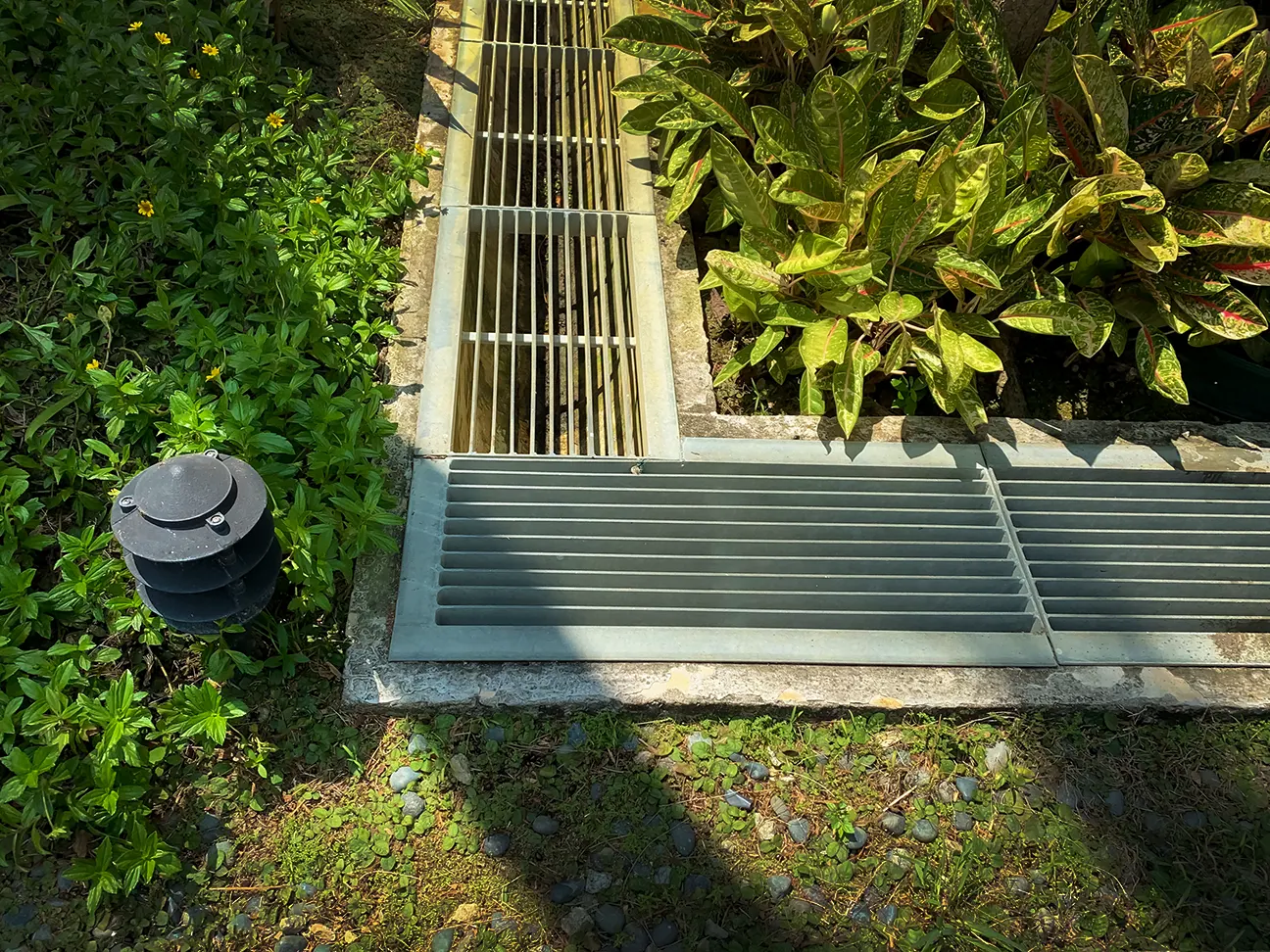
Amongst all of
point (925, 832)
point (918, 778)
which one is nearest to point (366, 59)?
point (918, 778)

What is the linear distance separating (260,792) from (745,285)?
1869mm

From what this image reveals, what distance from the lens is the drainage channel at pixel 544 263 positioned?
2557 mm

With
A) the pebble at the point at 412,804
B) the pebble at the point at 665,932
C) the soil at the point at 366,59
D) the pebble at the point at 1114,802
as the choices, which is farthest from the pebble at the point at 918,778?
the soil at the point at 366,59

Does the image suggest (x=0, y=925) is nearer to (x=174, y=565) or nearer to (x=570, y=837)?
(x=174, y=565)

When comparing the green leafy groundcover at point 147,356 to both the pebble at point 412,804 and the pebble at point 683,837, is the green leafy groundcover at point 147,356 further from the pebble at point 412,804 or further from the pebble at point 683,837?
the pebble at point 683,837

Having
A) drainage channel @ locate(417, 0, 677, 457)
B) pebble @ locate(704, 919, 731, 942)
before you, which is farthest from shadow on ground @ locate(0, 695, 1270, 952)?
drainage channel @ locate(417, 0, 677, 457)

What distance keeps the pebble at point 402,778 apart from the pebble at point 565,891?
1.33 feet

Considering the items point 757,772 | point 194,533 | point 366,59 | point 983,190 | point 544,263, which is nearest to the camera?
point 194,533

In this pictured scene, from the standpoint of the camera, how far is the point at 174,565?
1.62m

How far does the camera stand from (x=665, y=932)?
5.85 feet

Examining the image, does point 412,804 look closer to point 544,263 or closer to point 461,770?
point 461,770

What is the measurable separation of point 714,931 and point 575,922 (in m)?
0.30

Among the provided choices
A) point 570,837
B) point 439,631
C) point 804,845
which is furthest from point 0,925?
point 804,845

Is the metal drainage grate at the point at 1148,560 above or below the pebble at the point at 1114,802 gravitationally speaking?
above
